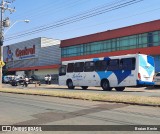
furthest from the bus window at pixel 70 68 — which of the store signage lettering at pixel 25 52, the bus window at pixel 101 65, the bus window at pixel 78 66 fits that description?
the store signage lettering at pixel 25 52

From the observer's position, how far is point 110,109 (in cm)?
1423

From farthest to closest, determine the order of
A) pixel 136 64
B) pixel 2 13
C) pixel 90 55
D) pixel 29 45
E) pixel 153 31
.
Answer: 1. pixel 29 45
2. pixel 90 55
3. pixel 153 31
4. pixel 2 13
5. pixel 136 64

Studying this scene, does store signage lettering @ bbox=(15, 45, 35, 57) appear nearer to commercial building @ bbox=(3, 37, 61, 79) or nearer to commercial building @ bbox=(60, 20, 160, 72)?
commercial building @ bbox=(3, 37, 61, 79)

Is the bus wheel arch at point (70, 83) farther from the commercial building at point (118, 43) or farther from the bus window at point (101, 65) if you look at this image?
the commercial building at point (118, 43)

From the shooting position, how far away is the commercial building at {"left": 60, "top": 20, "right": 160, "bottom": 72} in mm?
43844

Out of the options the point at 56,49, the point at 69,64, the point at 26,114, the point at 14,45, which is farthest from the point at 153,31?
the point at 14,45

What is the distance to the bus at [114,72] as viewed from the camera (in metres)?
27.4

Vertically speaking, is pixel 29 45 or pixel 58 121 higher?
pixel 29 45

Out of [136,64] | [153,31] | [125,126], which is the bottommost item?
[125,126]

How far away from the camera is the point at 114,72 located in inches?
1138

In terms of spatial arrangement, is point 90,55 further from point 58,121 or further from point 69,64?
point 58,121

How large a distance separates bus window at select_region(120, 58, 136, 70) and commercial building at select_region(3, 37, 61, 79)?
35.5 m

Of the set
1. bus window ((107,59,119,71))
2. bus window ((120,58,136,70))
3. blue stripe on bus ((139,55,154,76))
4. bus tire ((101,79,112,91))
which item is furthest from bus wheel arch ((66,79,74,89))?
blue stripe on bus ((139,55,154,76))

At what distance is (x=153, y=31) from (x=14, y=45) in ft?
151
